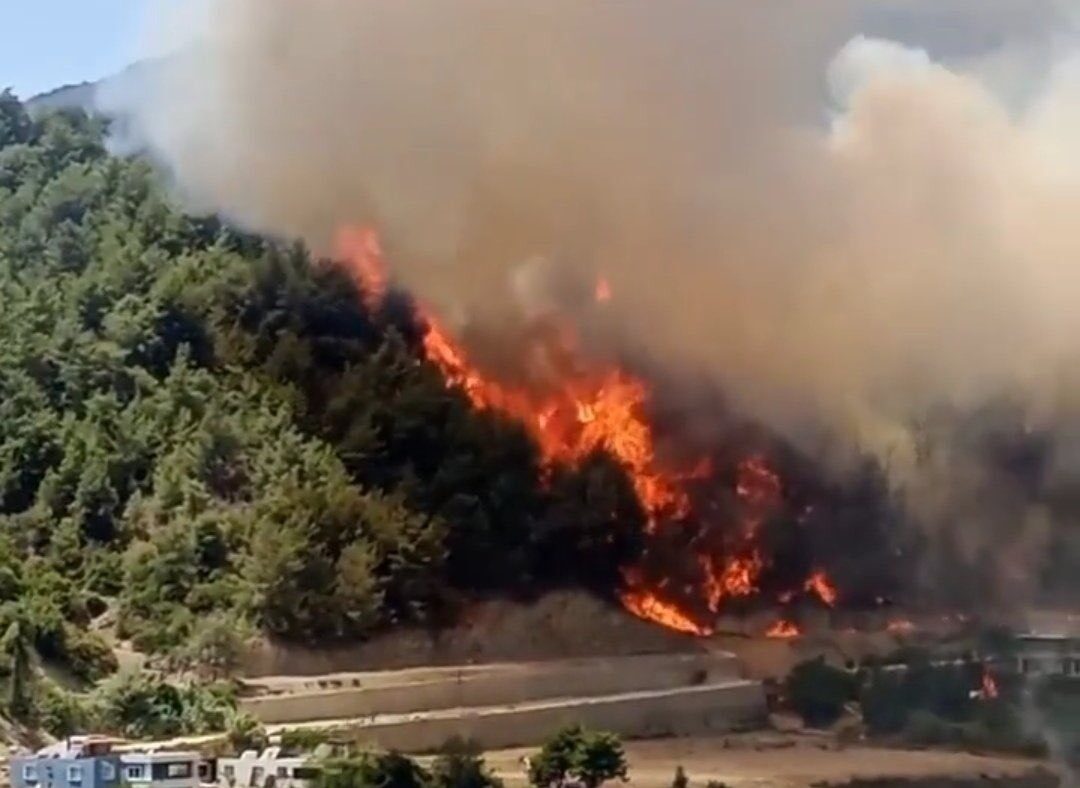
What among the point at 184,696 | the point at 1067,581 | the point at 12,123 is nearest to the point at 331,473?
the point at 184,696

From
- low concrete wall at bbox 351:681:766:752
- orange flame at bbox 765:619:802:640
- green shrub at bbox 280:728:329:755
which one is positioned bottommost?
green shrub at bbox 280:728:329:755

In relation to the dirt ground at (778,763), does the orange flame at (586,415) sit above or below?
above

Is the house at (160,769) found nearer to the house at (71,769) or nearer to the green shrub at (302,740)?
the house at (71,769)

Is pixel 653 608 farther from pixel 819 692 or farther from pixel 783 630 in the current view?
pixel 819 692

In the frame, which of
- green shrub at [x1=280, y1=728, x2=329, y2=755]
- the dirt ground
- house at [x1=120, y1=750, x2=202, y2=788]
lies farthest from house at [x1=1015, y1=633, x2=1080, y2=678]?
house at [x1=120, y1=750, x2=202, y2=788]

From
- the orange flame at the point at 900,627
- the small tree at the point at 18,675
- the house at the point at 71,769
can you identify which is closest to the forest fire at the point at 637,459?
the orange flame at the point at 900,627

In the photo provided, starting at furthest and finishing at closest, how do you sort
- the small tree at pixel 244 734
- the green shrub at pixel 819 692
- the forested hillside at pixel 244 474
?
1. the green shrub at pixel 819 692
2. the forested hillside at pixel 244 474
3. the small tree at pixel 244 734

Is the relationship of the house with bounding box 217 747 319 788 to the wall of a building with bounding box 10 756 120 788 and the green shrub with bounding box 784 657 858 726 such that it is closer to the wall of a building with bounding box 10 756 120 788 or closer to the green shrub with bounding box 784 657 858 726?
the wall of a building with bounding box 10 756 120 788
